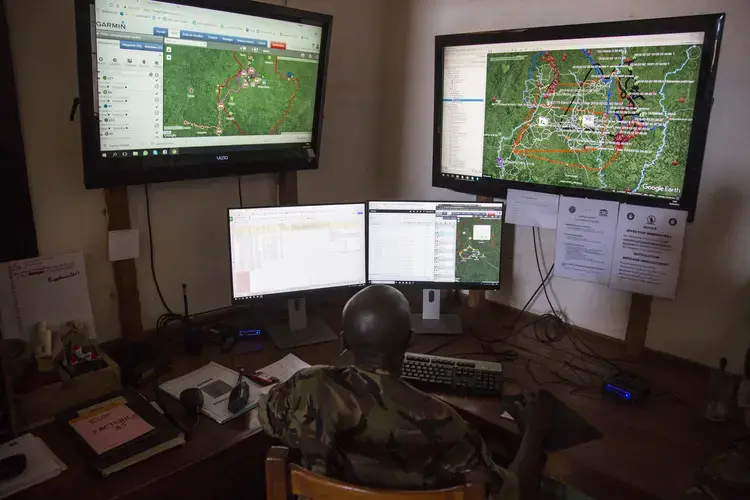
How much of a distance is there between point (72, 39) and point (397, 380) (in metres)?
1.33

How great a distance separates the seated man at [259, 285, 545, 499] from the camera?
1104 mm

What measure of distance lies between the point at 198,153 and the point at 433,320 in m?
1.00

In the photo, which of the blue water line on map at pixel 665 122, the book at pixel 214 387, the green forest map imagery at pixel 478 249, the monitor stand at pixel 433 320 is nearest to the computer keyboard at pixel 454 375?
the monitor stand at pixel 433 320

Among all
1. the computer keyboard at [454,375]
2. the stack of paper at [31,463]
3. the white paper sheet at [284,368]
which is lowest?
the stack of paper at [31,463]

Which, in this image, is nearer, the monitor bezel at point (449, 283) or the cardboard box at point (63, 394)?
the cardboard box at point (63, 394)

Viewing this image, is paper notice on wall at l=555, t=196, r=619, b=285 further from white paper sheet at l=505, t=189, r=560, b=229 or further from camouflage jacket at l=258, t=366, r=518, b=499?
camouflage jacket at l=258, t=366, r=518, b=499

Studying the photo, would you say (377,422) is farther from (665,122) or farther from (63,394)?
(665,122)

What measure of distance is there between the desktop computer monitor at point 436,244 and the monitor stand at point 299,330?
10.1 inches

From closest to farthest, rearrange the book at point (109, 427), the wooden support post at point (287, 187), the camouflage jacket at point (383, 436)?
the camouflage jacket at point (383, 436) → the book at point (109, 427) → the wooden support post at point (287, 187)

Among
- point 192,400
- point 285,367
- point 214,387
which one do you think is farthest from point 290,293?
point 192,400

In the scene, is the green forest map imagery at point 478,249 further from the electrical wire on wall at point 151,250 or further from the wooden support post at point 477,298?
the electrical wire on wall at point 151,250

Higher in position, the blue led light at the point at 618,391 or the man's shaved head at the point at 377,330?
the man's shaved head at the point at 377,330

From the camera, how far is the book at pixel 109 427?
4.32ft

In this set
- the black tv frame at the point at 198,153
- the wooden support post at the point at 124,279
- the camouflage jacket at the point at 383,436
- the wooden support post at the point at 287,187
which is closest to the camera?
the camouflage jacket at the point at 383,436
